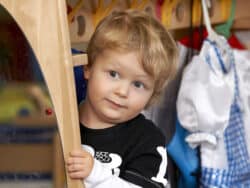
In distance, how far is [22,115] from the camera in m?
0.68

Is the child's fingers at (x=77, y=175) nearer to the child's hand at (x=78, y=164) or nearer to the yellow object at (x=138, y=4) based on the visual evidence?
the child's hand at (x=78, y=164)

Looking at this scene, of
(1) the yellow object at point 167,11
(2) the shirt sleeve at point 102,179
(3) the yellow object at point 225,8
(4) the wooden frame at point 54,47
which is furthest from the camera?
(3) the yellow object at point 225,8

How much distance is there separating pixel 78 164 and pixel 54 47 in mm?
179

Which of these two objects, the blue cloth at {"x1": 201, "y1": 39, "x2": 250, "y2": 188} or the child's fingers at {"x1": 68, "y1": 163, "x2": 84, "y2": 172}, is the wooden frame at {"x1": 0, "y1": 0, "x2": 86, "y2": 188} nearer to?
the child's fingers at {"x1": 68, "y1": 163, "x2": 84, "y2": 172}

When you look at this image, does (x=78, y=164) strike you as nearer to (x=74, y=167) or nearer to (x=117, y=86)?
(x=74, y=167)

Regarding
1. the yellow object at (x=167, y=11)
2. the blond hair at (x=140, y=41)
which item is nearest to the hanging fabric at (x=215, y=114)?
the yellow object at (x=167, y=11)

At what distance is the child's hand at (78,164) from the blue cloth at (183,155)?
1.97ft

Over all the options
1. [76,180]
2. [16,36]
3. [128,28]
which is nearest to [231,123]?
[128,28]

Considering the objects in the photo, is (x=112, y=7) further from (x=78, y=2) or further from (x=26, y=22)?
(x=26, y=22)

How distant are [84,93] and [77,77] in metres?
0.04

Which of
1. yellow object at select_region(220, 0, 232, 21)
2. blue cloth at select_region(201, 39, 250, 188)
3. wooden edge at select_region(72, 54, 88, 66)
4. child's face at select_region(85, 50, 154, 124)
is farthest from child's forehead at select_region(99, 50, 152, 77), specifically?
yellow object at select_region(220, 0, 232, 21)

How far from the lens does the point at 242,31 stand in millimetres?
1584

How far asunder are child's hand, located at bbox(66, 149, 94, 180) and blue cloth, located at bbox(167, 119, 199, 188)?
0.60 m

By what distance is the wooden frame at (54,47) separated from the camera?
67cm
